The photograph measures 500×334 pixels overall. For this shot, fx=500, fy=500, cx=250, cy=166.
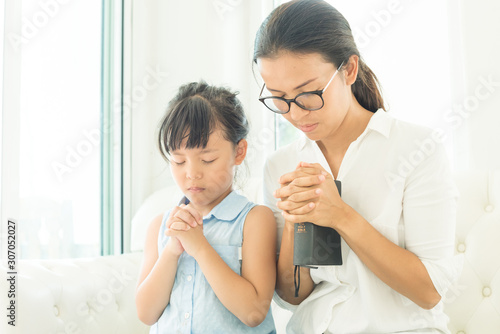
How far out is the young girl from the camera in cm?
109

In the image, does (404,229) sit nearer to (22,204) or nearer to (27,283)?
(27,283)

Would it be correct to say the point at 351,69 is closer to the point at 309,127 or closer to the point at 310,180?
the point at 309,127

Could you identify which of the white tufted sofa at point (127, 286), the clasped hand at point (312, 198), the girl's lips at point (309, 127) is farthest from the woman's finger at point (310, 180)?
Result: the white tufted sofa at point (127, 286)

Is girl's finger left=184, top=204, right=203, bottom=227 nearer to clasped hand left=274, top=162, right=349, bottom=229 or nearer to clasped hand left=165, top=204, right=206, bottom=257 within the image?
clasped hand left=165, top=204, right=206, bottom=257

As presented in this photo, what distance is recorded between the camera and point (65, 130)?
1939 millimetres

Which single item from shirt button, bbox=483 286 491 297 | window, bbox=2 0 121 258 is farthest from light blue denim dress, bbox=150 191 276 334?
window, bbox=2 0 121 258

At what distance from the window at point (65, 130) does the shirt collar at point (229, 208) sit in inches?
33.0

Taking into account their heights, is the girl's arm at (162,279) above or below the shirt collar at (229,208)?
below

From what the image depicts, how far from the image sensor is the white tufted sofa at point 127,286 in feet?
4.10

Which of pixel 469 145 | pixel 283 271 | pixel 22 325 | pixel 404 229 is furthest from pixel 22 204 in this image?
pixel 469 145

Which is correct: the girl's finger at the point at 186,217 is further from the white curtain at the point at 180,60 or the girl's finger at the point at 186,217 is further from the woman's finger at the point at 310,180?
the white curtain at the point at 180,60

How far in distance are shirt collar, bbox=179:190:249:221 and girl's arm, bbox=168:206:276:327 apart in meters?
0.06

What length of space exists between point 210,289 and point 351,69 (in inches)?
22.7

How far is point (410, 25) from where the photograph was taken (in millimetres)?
1816
